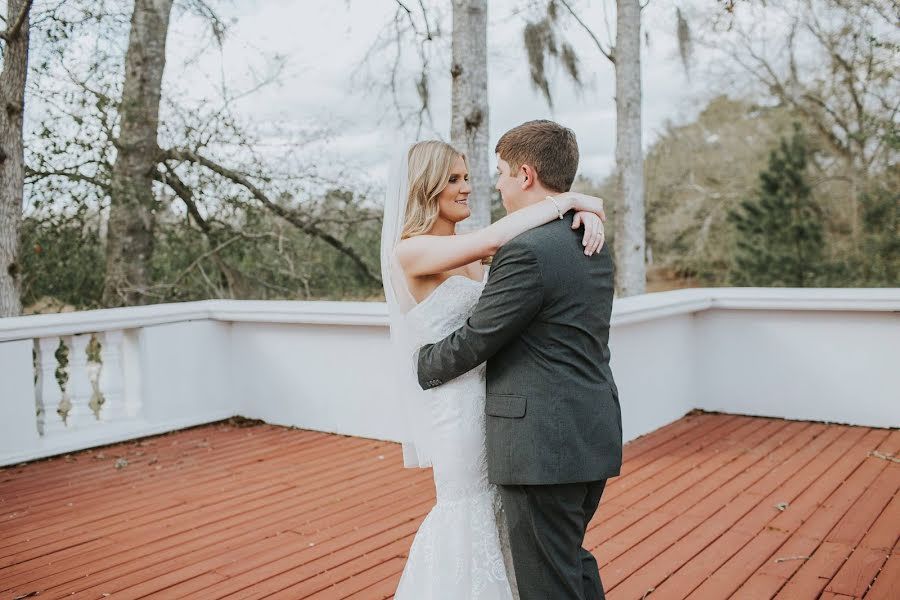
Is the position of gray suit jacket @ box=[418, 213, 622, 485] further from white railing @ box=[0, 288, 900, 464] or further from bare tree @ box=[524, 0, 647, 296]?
bare tree @ box=[524, 0, 647, 296]

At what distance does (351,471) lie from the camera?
4.57 m

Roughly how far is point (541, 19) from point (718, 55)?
1388 cm

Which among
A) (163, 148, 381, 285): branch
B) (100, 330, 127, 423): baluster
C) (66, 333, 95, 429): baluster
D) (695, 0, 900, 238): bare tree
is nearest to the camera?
(66, 333, 95, 429): baluster

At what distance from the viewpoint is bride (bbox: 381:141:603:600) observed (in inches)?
82.9

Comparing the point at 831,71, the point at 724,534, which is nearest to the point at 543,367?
the point at 724,534

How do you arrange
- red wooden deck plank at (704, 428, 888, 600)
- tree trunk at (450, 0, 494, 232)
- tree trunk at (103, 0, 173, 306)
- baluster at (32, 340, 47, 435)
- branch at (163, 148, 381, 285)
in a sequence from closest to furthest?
red wooden deck plank at (704, 428, 888, 600) < baluster at (32, 340, 47, 435) < tree trunk at (450, 0, 494, 232) < tree trunk at (103, 0, 173, 306) < branch at (163, 148, 381, 285)

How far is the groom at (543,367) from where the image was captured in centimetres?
187

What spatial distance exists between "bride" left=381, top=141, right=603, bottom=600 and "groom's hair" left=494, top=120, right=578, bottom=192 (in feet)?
0.50

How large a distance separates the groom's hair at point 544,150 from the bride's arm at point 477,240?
2.1 inches

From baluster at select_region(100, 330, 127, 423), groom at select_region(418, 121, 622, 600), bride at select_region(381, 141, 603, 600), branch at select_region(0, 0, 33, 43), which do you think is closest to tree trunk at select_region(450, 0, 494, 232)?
baluster at select_region(100, 330, 127, 423)

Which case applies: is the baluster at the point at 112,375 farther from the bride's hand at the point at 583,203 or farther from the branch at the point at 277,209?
the bride's hand at the point at 583,203

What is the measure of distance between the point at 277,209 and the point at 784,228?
506 inches

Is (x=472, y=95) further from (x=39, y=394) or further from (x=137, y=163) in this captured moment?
(x=137, y=163)

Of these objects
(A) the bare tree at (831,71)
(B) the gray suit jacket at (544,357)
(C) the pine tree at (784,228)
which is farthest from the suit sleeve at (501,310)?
(C) the pine tree at (784,228)
